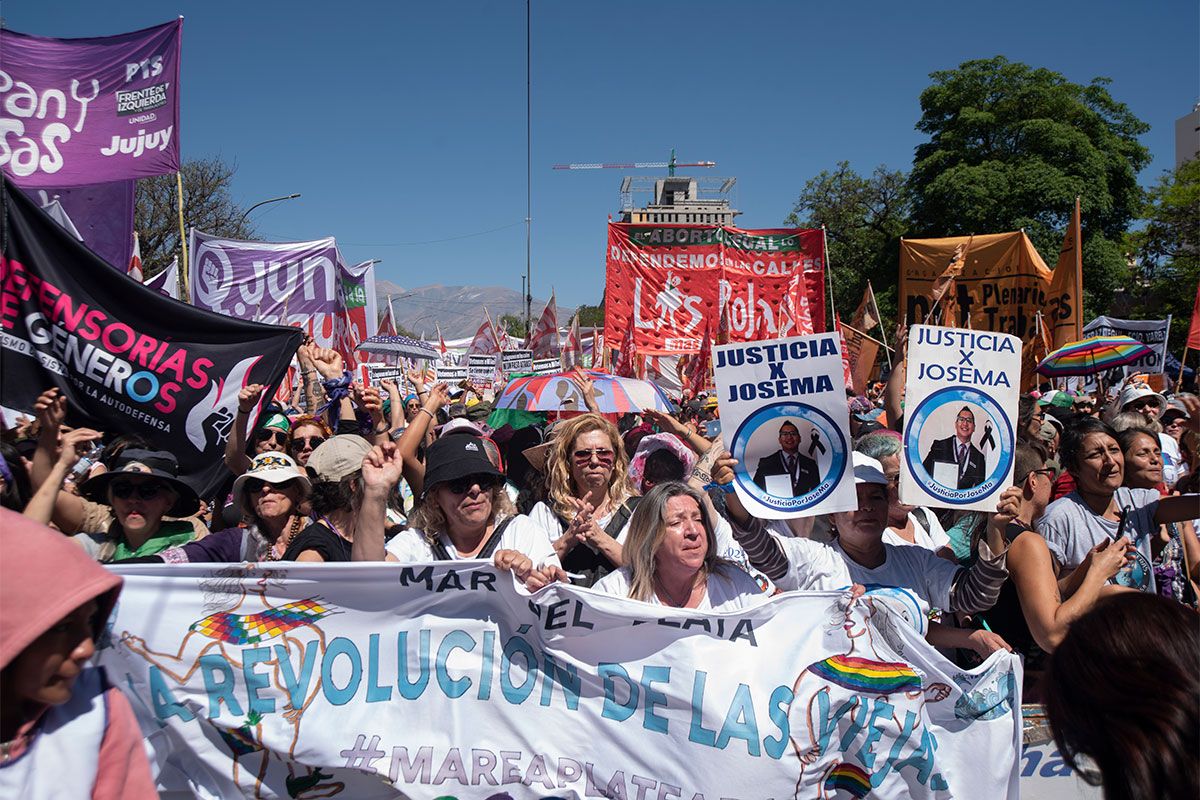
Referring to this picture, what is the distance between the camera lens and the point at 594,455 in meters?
4.16

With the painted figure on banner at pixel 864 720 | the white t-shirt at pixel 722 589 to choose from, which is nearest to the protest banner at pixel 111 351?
the white t-shirt at pixel 722 589

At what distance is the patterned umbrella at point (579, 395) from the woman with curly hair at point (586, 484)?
82.8 inches

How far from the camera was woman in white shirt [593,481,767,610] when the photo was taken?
123 inches

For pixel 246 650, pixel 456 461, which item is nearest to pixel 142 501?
pixel 246 650

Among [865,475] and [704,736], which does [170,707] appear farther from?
[865,475]

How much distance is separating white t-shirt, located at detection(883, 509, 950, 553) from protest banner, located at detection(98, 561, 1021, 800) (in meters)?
0.65

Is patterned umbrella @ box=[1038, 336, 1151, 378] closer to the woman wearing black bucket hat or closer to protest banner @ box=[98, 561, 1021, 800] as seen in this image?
protest banner @ box=[98, 561, 1021, 800]

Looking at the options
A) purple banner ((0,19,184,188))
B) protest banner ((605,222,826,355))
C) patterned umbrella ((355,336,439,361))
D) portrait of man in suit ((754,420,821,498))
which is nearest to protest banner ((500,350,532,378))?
patterned umbrella ((355,336,439,361))

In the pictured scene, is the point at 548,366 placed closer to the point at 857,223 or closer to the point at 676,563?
the point at 676,563

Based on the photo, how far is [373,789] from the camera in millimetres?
2818

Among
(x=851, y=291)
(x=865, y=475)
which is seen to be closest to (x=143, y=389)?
(x=865, y=475)

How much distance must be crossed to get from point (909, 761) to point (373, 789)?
1.81 metres

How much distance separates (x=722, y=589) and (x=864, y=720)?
68 cm

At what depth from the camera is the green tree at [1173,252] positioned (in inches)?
941
